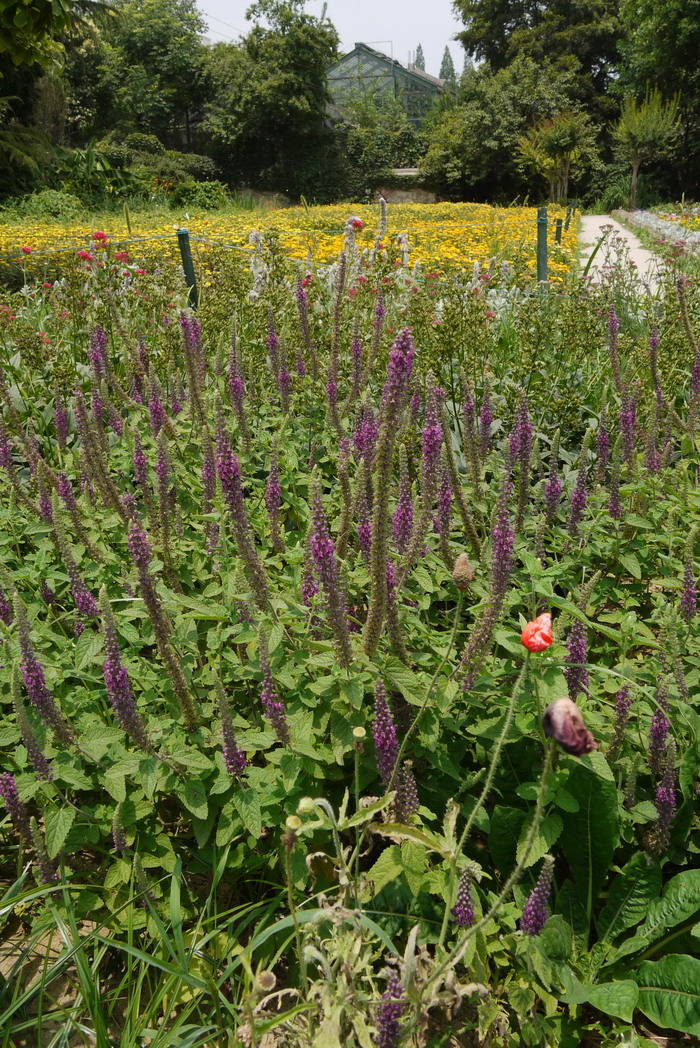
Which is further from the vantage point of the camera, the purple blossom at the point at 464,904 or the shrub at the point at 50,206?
the shrub at the point at 50,206

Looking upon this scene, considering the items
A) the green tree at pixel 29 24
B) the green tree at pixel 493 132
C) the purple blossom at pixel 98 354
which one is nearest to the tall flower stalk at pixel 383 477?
the purple blossom at pixel 98 354

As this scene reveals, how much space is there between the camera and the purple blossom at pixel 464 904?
1.54 meters

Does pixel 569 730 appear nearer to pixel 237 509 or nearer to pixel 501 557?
pixel 501 557

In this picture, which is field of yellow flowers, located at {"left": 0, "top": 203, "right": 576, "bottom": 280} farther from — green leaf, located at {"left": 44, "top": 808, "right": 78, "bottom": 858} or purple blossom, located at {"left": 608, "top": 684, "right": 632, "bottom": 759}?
green leaf, located at {"left": 44, "top": 808, "right": 78, "bottom": 858}

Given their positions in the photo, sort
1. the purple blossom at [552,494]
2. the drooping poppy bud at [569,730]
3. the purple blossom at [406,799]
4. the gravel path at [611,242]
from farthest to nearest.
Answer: the gravel path at [611,242], the purple blossom at [552,494], the purple blossom at [406,799], the drooping poppy bud at [569,730]

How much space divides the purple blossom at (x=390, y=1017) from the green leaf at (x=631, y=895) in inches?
35.4

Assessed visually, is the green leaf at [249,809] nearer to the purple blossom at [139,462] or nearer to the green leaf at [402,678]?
the green leaf at [402,678]

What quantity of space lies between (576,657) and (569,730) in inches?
40.2

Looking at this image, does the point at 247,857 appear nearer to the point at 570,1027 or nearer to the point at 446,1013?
the point at 446,1013

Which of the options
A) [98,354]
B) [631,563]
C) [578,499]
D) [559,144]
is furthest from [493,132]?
[631,563]

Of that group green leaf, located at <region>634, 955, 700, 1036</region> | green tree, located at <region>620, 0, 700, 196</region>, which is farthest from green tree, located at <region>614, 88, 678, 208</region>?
green leaf, located at <region>634, 955, 700, 1036</region>

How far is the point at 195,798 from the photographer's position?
6.02ft

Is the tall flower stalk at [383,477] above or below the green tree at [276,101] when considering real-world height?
below

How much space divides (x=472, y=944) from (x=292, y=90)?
4372 centimetres
